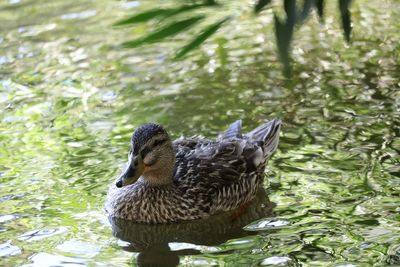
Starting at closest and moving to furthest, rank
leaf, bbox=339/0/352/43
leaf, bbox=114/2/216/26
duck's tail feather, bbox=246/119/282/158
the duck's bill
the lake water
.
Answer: leaf, bbox=339/0/352/43, leaf, bbox=114/2/216/26, the lake water, the duck's bill, duck's tail feather, bbox=246/119/282/158

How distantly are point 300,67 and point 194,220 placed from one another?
3241mm

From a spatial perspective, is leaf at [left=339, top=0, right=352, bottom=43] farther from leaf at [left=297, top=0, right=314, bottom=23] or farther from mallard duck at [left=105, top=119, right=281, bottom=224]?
mallard duck at [left=105, top=119, right=281, bottom=224]

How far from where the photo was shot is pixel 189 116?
353 inches

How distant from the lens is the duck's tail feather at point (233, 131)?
313 inches

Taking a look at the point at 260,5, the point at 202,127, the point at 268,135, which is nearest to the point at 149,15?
the point at 260,5

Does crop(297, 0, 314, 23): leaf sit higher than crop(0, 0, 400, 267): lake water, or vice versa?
crop(297, 0, 314, 23): leaf

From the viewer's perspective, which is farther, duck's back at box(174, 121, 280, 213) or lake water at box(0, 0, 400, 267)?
duck's back at box(174, 121, 280, 213)

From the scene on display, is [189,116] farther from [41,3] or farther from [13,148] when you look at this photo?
[41,3]

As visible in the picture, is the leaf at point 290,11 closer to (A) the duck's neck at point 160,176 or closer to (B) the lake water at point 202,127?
(B) the lake water at point 202,127

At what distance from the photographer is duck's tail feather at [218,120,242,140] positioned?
7.95 metres

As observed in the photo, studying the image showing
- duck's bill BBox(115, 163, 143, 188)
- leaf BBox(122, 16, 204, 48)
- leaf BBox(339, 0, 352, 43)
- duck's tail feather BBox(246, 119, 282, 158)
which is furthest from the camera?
duck's tail feather BBox(246, 119, 282, 158)

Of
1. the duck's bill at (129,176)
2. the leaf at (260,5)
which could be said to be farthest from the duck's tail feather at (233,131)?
the leaf at (260,5)

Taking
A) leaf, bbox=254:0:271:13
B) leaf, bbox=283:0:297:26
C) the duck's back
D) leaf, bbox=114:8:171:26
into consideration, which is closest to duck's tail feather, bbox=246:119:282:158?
the duck's back

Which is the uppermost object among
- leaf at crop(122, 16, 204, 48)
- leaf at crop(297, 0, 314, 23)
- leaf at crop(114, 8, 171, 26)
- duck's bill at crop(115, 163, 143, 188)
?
leaf at crop(297, 0, 314, 23)
